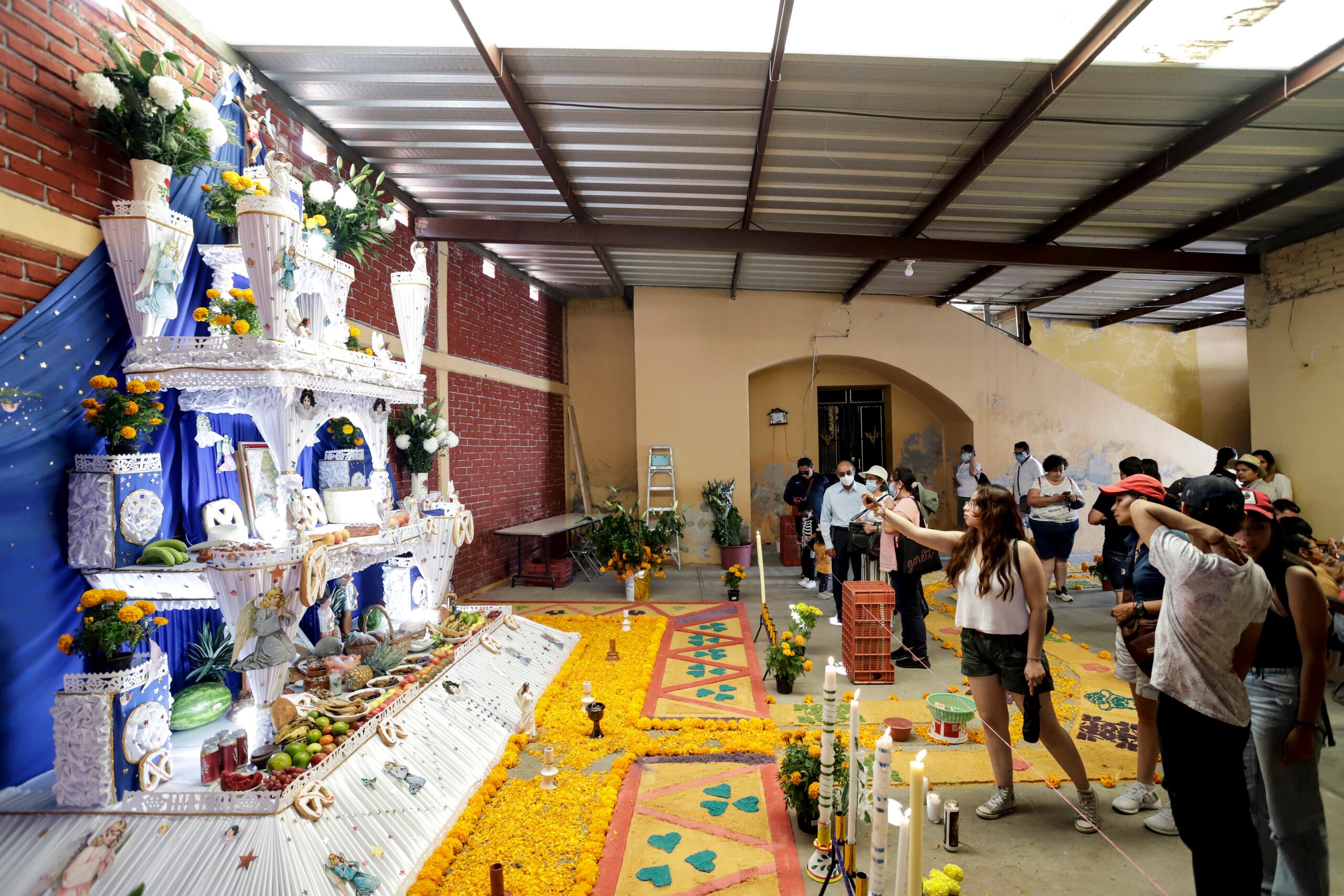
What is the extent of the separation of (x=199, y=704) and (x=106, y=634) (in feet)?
3.48

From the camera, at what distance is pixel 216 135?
135 inches

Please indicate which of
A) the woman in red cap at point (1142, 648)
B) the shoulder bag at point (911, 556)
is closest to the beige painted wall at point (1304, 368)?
the shoulder bag at point (911, 556)

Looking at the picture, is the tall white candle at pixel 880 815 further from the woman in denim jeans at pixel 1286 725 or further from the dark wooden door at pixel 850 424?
the dark wooden door at pixel 850 424

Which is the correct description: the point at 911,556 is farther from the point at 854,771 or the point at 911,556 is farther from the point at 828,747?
the point at 854,771

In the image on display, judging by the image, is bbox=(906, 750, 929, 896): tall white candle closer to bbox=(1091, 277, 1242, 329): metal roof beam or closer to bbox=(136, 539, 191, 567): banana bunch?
bbox=(136, 539, 191, 567): banana bunch

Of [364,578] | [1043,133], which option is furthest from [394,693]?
[1043,133]

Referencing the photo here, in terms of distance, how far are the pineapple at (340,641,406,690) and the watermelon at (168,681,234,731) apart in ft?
2.02

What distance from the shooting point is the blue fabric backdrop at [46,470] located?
9.20ft

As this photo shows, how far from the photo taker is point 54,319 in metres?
2.99

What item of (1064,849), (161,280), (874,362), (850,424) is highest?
(874,362)

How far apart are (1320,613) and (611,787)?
10.3ft

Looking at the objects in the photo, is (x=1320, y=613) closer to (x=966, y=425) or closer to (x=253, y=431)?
(x=253, y=431)

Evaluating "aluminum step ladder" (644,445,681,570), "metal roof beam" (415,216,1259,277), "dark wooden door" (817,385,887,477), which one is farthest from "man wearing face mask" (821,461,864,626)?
"dark wooden door" (817,385,887,477)

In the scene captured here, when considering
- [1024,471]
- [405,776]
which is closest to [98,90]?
[405,776]
